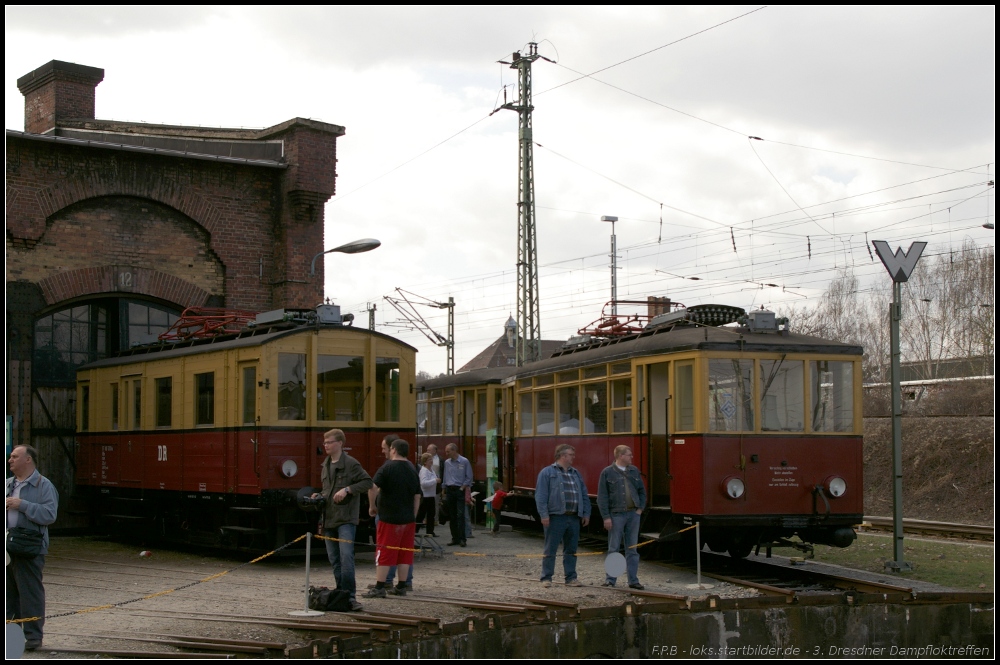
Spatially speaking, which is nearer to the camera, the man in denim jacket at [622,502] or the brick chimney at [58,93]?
the man in denim jacket at [622,502]

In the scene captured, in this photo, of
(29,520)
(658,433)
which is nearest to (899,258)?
(658,433)

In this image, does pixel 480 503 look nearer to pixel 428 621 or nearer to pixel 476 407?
pixel 476 407

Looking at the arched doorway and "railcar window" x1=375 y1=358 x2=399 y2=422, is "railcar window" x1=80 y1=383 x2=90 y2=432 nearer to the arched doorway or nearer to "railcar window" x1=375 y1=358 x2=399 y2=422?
the arched doorway

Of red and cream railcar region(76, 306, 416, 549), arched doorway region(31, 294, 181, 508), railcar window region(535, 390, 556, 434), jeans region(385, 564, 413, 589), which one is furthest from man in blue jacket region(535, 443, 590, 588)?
arched doorway region(31, 294, 181, 508)

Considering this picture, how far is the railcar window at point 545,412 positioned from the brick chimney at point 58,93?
13377 millimetres

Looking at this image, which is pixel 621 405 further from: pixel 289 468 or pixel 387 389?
pixel 289 468

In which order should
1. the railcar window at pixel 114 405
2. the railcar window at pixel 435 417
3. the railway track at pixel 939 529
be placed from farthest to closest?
the railcar window at pixel 435 417
the railway track at pixel 939 529
the railcar window at pixel 114 405

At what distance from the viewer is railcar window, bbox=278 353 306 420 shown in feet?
49.4

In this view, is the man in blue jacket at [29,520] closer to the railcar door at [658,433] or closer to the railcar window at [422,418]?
the railcar door at [658,433]

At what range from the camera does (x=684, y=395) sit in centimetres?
1404

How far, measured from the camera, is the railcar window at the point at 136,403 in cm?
1786

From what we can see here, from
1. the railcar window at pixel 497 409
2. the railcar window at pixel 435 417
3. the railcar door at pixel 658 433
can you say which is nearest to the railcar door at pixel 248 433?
the railcar door at pixel 658 433

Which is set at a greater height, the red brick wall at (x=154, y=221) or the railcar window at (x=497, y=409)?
the red brick wall at (x=154, y=221)

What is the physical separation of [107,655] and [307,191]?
14068 millimetres
